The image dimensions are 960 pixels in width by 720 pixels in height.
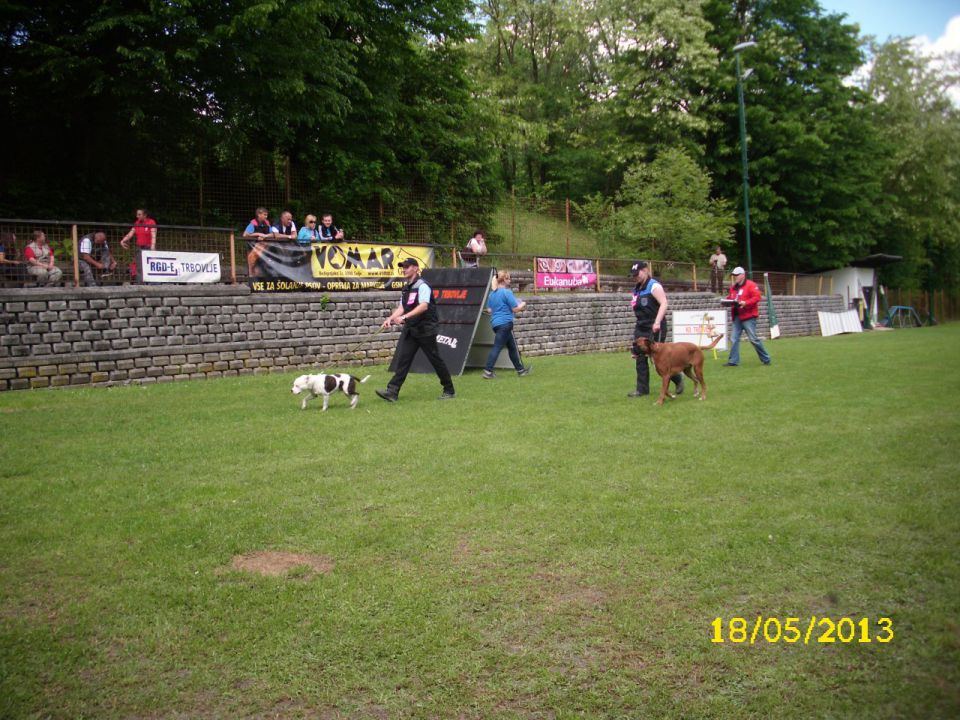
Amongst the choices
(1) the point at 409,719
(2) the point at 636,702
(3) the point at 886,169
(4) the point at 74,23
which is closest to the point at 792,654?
(2) the point at 636,702

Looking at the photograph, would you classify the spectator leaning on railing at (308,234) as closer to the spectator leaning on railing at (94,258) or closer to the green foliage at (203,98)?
the spectator leaning on railing at (94,258)

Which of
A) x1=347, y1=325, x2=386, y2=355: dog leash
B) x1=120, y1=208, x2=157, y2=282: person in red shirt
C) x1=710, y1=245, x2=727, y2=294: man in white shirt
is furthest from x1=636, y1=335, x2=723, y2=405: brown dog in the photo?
x1=710, y1=245, x2=727, y2=294: man in white shirt

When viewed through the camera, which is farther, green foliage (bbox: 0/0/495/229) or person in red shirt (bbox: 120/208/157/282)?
green foliage (bbox: 0/0/495/229)

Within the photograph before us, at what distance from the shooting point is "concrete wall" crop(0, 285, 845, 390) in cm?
1255

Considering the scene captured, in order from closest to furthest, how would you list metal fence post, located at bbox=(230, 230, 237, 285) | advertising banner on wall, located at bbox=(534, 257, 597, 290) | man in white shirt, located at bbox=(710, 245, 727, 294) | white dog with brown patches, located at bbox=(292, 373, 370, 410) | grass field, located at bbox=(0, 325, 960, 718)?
Answer: grass field, located at bbox=(0, 325, 960, 718)
white dog with brown patches, located at bbox=(292, 373, 370, 410)
metal fence post, located at bbox=(230, 230, 237, 285)
advertising banner on wall, located at bbox=(534, 257, 597, 290)
man in white shirt, located at bbox=(710, 245, 727, 294)

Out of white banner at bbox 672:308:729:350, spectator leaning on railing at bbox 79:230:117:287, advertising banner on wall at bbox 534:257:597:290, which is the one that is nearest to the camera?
spectator leaning on railing at bbox 79:230:117:287

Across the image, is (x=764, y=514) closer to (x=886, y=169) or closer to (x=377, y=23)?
(x=377, y=23)

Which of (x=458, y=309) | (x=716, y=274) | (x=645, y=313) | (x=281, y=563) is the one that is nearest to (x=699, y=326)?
(x=458, y=309)

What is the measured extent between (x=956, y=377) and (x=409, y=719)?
12.8 m

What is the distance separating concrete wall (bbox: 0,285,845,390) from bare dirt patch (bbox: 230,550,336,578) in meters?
9.85

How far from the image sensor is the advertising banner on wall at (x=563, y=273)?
21.7 m

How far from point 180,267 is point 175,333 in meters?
1.23

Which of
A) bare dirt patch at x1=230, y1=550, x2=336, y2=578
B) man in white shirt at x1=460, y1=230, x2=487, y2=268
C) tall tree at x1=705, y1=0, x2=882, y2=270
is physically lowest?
bare dirt patch at x1=230, y1=550, x2=336, y2=578

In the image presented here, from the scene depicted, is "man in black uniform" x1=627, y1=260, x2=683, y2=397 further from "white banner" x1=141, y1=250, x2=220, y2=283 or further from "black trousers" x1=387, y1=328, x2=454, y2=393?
"white banner" x1=141, y1=250, x2=220, y2=283
